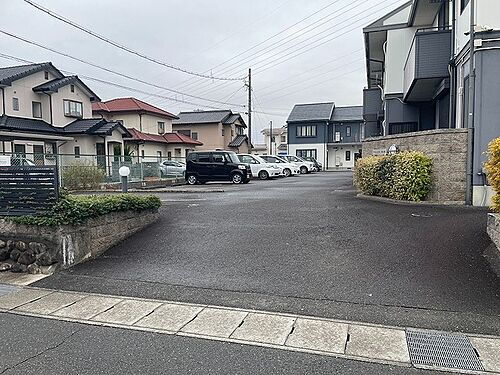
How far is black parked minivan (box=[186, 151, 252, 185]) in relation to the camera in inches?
837

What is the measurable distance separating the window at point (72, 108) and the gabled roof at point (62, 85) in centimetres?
127

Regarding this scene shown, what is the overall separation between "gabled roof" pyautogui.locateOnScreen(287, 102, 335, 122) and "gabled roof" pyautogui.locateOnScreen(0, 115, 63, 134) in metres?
27.5

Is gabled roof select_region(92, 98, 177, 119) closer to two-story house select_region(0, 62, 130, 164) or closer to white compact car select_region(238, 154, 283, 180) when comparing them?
two-story house select_region(0, 62, 130, 164)

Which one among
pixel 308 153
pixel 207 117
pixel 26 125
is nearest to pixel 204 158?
pixel 26 125

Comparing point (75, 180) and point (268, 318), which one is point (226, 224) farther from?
point (75, 180)

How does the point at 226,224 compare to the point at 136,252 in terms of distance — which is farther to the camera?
the point at 226,224

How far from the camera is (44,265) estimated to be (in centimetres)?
628

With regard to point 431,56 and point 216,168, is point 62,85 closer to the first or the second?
point 216,168

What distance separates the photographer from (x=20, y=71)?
87.7 feet

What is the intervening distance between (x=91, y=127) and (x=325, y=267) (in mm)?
26299

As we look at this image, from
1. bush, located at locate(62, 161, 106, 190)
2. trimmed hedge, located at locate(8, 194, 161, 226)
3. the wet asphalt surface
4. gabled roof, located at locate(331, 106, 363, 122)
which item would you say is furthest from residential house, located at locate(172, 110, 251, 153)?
trimmed hedge, located at locate(8, 194, 161, 226)

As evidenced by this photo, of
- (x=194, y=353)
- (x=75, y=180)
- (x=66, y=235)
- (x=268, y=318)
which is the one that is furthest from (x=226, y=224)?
(x=75, y=180)

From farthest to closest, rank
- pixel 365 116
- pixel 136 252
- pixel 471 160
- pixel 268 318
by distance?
pixel 365 116 < pixel 471 160 < pixel 136 252 < pixel 268 318

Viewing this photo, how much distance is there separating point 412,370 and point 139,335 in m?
2.46
